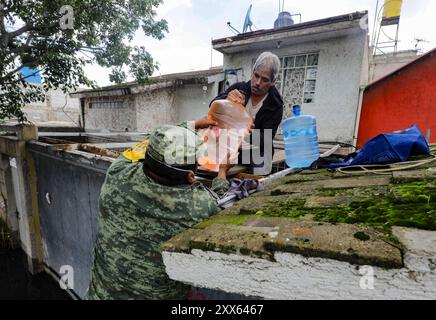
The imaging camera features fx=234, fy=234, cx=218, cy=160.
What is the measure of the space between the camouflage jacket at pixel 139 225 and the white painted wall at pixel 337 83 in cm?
855

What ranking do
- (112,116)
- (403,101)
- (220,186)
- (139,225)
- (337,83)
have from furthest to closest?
(112,116) → (337,83) → (403,101) → (220,186) → (139,225)

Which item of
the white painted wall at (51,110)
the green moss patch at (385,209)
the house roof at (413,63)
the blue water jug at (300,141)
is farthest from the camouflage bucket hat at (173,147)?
the white painted wall at (51,110)

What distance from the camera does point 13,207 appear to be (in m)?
7.93

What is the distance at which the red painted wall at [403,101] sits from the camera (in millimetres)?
7246

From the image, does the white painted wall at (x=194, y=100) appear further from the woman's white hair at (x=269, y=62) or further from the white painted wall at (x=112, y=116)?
the woman's white hair at (x=269, y=62)

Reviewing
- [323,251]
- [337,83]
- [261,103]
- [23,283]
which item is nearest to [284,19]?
[337,83]

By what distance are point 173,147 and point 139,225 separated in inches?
28.5

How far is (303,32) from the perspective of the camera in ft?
27.8

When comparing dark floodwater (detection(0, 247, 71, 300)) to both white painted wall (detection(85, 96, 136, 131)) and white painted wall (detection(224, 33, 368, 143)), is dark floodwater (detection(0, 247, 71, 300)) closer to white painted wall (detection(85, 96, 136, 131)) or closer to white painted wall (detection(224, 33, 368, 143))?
white painted wall (detection(85, 96, 136, 131))

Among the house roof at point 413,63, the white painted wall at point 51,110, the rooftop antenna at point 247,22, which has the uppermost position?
the rooftop antenna at point 247,22

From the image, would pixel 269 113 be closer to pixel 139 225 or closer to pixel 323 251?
pixel 139 225

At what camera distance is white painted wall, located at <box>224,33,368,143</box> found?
27.8 feet
